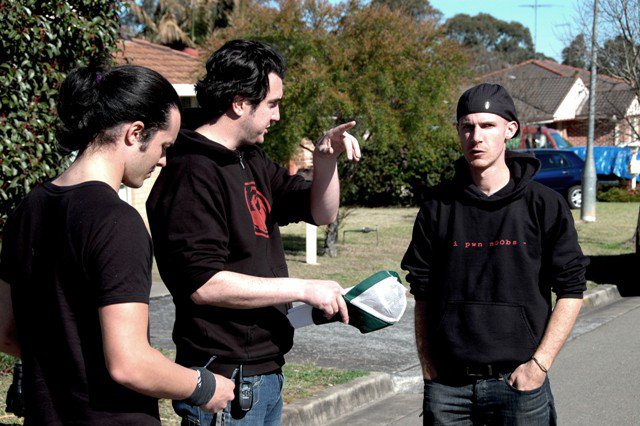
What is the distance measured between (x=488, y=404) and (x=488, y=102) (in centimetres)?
118

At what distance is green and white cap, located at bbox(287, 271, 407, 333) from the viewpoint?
2.87m

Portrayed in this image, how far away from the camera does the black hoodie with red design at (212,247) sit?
9.28ft

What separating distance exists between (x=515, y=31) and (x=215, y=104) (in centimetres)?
9066

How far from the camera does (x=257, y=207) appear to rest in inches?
121

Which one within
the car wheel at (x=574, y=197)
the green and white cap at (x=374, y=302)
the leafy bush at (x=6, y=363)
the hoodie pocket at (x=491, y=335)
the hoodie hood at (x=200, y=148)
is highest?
the hoodie hood at (x=200, y=148)

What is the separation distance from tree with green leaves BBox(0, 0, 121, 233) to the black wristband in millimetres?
3786

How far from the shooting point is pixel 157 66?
1731 centimetres

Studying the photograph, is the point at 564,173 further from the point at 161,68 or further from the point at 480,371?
the point at 480,371

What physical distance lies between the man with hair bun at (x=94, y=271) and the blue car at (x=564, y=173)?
21.6 m

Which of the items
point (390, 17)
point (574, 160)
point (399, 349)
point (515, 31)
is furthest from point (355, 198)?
point (515, 31)

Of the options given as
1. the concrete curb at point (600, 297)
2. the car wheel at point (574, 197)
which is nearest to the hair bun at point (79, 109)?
the concrete curb at point (600, 297)

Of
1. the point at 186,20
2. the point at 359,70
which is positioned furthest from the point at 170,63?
the point at 186,20

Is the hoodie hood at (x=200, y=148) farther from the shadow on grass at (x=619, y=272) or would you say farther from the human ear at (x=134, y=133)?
the shadow on grass at (x=619, y=272)

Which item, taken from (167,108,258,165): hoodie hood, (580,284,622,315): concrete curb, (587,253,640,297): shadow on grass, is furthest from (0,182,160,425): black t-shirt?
(587,253,640,297): shadow on grass
